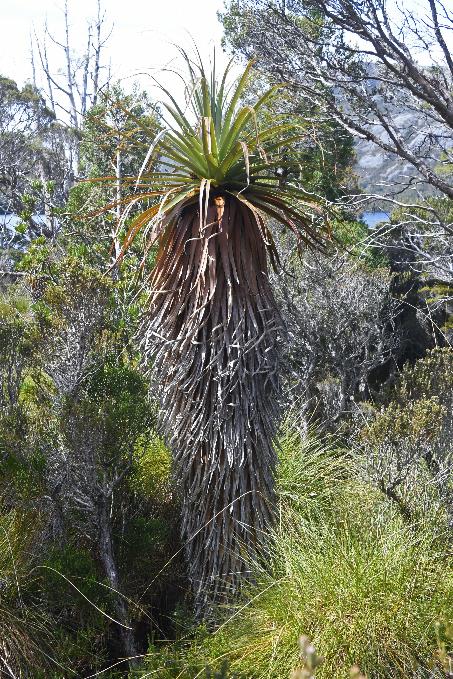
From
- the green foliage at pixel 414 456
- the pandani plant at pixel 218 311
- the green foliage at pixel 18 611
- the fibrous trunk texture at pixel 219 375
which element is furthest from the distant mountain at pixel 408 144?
the green foliage at pixel 18 611

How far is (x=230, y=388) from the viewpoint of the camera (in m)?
3.89

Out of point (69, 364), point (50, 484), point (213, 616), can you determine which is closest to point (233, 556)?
point (213, 616)

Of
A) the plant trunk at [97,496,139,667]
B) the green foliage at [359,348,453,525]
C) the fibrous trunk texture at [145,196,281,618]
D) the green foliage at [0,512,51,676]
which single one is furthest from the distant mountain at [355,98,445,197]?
the green foliage at [0,512,51,676]

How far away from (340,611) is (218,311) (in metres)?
1.82

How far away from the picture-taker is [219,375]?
379cm

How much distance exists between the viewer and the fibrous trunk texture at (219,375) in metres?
3.84

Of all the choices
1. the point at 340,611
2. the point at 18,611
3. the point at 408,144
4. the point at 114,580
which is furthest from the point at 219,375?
the point at 408,144

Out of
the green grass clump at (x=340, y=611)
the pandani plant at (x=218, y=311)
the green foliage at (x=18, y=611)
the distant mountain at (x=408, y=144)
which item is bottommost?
the green grass clump at (x=340, y=611)

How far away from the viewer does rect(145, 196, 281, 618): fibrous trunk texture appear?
12.6 ft

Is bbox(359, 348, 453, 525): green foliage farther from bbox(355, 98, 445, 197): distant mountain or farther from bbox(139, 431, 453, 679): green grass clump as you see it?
bbox(355, 98, 445, 197): distant mountain

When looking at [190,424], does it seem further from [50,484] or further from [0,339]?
[0,339]

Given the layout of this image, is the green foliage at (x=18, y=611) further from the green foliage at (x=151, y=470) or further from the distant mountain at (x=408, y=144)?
the distant mountain at (x=408, y=144)

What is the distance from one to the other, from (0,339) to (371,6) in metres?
4.23

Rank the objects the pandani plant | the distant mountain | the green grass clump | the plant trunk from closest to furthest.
A: the green grass clump → the pandani plant → the plant trunk → the distant mountain
